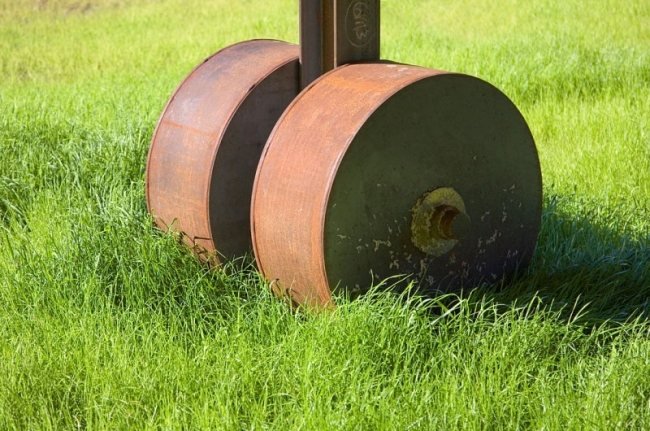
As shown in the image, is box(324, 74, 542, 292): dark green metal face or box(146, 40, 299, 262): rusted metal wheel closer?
box(324, 74, 542, 292): dark green metal face

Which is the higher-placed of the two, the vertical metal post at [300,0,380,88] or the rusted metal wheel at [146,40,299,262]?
the vertical metal post at [300,0,380,88]

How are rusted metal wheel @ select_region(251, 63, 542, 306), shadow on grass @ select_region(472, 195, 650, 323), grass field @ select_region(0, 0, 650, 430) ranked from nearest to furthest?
grass field @ select_region(0, 0, 650, 430), rusted metal wheel @ select_region(251, 63, 542, 306), shadow on grass @ select_region(472, 195, 650, 323)

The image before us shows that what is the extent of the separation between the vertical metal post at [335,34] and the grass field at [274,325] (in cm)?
84

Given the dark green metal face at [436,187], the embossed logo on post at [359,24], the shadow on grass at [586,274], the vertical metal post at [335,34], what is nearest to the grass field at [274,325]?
the shadow on grass at [586,274]

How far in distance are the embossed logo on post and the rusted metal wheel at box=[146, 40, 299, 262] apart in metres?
0.26

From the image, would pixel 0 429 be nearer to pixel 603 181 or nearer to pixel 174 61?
pixel 603 181

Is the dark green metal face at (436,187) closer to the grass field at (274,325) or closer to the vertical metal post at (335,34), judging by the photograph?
the grass field at (274,325)

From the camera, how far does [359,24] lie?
3.71 m

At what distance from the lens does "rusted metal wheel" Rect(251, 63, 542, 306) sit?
3232mm

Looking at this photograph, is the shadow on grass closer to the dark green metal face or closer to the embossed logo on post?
the dark green metal face

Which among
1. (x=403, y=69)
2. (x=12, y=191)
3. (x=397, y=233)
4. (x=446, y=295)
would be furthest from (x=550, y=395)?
(x=12, y=191)

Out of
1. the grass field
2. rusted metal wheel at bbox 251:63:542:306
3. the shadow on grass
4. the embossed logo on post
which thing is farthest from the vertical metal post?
the shadow on grass

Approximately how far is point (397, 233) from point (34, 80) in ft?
22.2

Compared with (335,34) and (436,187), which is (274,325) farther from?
(335,34)
